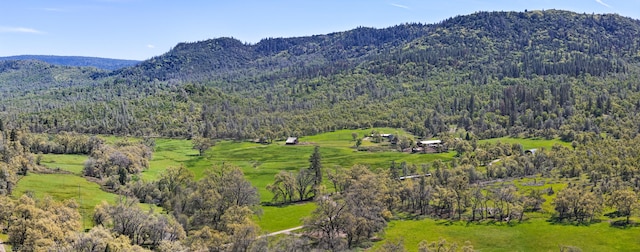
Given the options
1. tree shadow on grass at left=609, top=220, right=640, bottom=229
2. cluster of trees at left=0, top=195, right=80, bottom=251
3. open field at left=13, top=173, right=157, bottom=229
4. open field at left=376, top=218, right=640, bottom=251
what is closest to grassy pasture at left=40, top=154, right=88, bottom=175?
open field at left=13, top=173, right=157, bottom=229

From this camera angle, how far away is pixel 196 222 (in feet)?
324

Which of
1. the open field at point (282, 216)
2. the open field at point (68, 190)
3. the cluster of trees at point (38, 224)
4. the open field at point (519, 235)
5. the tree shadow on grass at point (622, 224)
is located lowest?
the open field at point (282, 216)

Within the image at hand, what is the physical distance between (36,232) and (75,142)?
127 m

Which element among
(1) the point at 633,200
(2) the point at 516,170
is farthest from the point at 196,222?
(2) the point at 516,170

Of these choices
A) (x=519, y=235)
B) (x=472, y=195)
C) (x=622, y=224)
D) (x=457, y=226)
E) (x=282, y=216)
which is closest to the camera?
(x=519, y=235)

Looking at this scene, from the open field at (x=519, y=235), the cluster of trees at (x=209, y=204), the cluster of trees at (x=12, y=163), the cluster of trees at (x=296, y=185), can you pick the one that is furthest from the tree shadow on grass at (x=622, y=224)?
the cluster of trees at (x=12, y=163)

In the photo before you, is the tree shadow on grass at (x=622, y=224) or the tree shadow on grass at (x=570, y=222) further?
the tree shadow on grass at (x=570, y=222)

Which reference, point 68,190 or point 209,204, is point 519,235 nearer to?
point 209,204

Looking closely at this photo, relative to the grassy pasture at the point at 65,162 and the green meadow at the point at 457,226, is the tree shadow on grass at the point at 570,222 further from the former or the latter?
the grassy pasture at the point at 65,162

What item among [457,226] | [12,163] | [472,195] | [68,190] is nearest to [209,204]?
[68,190]

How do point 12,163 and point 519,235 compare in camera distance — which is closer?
point 519,235

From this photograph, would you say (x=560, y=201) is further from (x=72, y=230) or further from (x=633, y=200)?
(x=72, y=230)

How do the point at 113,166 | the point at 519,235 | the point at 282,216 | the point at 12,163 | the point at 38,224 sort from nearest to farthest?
the point at 38,224
the point at 519,235
the point at 282,216
the point at 12,163
the point at 113,166

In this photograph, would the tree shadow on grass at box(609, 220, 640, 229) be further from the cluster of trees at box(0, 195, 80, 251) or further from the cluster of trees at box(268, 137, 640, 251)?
the cluster of trees at box(0, 195, 80, 251)
